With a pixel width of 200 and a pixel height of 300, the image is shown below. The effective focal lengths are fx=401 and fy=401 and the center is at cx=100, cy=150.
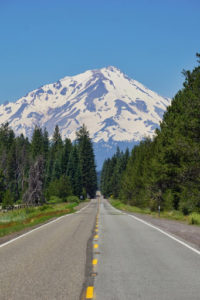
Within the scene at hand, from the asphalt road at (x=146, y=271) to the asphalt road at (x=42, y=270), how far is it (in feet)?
1.63

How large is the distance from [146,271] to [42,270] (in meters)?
2.30

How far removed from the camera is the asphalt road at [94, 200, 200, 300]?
6793 millimetres

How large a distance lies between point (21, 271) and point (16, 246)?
477 centimetres

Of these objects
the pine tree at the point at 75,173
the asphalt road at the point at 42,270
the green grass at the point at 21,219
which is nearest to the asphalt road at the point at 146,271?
the asphalt road at the point at 42,270

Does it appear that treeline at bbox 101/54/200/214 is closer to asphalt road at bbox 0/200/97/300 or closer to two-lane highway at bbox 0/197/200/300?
two-lane highway at bbox 0/197/200/300

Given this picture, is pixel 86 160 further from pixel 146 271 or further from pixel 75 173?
pixel 146 271

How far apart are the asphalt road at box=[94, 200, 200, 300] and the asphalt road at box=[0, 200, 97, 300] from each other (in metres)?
0.50

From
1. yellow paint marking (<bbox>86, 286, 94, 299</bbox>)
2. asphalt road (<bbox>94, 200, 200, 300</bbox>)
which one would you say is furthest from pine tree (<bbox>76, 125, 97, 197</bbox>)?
yellow paint marking (<bbox>86, 286, 94, 299</bbox>)

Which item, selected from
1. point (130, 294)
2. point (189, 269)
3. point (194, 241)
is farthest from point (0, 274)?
point (194, 241)

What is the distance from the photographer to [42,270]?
29.2 feet

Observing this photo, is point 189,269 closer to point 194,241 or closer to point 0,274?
point 0,274

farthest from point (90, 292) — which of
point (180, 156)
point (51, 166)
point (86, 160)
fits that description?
point (51, 166)

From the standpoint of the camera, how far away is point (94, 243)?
1417 centimetres

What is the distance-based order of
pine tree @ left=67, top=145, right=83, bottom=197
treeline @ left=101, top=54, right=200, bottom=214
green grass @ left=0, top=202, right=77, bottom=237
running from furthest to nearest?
1. pine tree @ left=67, top=145, right=83, bottom=197
2. treeline @ left=101, top=54, right=200, bottom=214
3. green grass @ left=0, top=202, right=77, bottom=237
